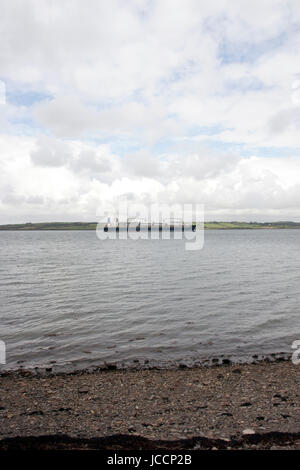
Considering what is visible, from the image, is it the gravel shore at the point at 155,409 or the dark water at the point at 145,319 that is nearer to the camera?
the gravel shore at the point at 155,409

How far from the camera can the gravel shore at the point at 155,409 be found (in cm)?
850

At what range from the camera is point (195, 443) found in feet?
27.3

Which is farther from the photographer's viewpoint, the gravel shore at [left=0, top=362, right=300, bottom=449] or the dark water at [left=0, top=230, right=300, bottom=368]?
the dark water at [left=0, top=230, right=300, bottom=368]

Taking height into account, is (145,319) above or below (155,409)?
below

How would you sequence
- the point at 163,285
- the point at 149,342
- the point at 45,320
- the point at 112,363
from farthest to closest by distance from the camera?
1. the point at 163,285
2. the point at 45,320
3. the point at 149,342
4. the point at 112,363

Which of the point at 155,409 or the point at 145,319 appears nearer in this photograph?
the point at 155,409

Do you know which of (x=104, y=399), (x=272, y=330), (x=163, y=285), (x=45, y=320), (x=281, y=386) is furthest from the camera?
(x=163, y=285)

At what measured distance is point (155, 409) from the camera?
10.5m

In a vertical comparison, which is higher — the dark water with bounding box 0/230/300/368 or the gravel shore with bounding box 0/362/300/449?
the gravel shore with bounding box 0/362/300/449

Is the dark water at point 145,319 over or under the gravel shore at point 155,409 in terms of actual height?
under

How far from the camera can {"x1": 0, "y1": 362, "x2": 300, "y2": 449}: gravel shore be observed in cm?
850

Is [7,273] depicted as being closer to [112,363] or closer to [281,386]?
[112,363]

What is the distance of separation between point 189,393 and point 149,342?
6602 millimetres
